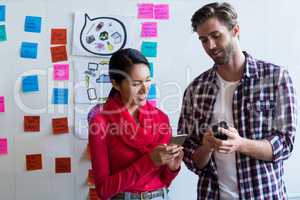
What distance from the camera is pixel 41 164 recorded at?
1.64 m

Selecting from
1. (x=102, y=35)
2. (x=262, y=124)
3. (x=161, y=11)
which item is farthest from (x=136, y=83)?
(x=161, y=11)

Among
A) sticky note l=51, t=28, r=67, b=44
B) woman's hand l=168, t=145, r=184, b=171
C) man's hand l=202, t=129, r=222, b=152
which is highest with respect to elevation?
sticky note l=51, t=28, r=67, b=44

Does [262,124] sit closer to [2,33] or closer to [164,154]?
[164,154]

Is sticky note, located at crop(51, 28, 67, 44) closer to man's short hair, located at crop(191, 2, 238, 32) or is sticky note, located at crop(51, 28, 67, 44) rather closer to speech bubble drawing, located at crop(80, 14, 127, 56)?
speech bubble drawing, located at crop(80, 14, 127, 56)

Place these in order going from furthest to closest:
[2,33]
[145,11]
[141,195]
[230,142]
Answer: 1. [145,11]
2. [2,33]
3. [141,195]
4. [230,142]

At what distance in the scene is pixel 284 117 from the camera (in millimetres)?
1136

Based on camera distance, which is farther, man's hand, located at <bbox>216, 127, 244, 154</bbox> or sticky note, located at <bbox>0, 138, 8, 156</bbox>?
sticky note, located at <bbox>0, 138, 8, 156</bbox>

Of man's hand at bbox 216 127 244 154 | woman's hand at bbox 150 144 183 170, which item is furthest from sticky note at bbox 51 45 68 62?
man's hand at bbox 216 127 244 154

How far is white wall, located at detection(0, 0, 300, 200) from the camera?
1.60 m

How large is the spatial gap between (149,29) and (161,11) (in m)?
0.11

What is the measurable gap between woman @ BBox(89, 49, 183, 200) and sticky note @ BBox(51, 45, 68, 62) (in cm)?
52

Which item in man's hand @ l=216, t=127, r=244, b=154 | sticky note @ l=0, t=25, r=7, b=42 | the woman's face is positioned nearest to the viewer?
man's hand @ l=216, t=127, r=244, b=154

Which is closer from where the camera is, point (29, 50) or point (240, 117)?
point (240, 117)

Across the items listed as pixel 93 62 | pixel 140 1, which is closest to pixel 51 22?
pixel 93 62
